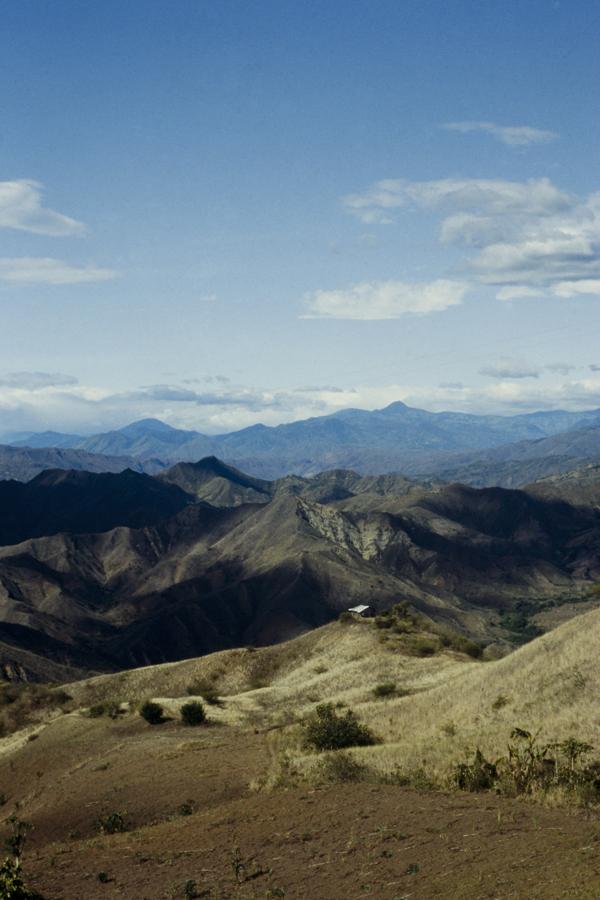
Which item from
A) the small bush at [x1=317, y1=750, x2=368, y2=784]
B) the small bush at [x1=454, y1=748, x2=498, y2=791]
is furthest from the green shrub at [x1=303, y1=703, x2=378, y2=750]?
the small bush at [x1=454, y1=748, x2=498, y2=791]

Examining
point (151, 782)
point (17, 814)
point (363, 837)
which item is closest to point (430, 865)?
point (363, 837)

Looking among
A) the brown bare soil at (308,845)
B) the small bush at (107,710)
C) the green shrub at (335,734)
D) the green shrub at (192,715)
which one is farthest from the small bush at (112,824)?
the small bush at (107,710)

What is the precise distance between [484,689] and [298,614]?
436ft

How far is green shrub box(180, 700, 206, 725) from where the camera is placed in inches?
1668

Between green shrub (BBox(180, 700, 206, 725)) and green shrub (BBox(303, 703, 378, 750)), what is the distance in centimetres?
1316

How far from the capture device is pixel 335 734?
97.1 feet

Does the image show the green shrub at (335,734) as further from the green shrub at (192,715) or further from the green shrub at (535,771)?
the green shrub at (192,715)

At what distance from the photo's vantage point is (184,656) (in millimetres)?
152375

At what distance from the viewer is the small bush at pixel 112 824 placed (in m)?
24.2

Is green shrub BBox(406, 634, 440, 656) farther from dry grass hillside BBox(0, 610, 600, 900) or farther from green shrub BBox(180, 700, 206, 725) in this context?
green shrub BBox(180, 700, 206, 725)

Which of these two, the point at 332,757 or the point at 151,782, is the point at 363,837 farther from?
the point at 151,782

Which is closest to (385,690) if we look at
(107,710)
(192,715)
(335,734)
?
(192,715)

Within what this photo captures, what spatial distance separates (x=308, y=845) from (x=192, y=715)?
85.3 ft

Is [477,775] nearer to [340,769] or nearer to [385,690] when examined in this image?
[340,769]
